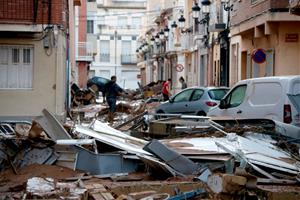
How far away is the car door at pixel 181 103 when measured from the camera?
88.0 ft

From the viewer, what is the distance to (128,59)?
99.8 m

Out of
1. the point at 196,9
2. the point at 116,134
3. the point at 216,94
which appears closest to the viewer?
the point at 116,134

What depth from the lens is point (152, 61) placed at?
80.1 metres

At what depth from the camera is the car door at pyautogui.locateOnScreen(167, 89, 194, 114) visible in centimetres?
Result: 2681

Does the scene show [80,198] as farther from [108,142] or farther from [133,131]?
[133,131]

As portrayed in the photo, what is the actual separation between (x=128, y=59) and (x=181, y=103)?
7298 centimetres

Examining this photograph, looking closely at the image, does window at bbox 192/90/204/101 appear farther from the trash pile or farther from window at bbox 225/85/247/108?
the trash pile

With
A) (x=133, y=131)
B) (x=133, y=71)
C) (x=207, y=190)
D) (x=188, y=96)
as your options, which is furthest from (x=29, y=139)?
(x=133, y=71)

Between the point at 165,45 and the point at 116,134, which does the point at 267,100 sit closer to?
the point at 116,134

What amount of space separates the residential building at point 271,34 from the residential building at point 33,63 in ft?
22.1

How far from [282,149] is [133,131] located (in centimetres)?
557

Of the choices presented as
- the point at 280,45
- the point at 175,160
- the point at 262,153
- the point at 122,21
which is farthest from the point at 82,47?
the point at 175,160

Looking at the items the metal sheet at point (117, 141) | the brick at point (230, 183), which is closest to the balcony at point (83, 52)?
the metal sheet at point (117, 141)

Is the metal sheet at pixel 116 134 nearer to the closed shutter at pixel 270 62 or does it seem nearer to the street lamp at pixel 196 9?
the closed shutter at pixel 270 62
